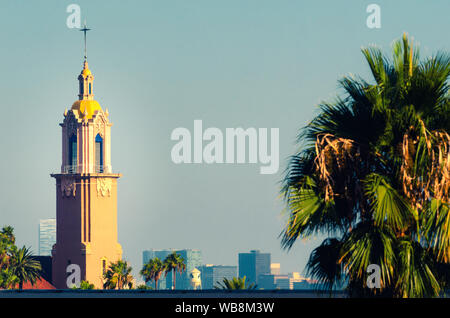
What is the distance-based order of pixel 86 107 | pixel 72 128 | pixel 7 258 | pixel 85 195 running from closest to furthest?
pixel 7 258 < pixel 85 195 < pixel 72 128 < pixel 86 107

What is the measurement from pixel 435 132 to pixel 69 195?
461ft

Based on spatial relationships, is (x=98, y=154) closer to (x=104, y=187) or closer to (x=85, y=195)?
(x=104, y=187)

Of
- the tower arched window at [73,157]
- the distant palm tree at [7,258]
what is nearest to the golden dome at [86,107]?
the tower arched window at [73,157]

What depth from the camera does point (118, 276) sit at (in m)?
152

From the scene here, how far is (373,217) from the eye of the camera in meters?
24.5

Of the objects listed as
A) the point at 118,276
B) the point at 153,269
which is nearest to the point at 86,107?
the point at 118,276

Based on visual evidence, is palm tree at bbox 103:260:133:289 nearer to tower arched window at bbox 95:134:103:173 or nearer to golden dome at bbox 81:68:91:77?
tower arched window at bbox 95:134:103:173

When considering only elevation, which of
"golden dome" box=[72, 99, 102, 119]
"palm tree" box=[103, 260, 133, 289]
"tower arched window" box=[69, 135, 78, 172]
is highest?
"golden dome" box=[72, 99, 102, 119]

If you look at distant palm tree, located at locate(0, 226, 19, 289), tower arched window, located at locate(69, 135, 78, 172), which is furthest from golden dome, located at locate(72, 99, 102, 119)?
distant palm tree, located at locate(0, 226, 19, 289)

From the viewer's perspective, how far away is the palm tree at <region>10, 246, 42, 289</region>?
14838 centimetres

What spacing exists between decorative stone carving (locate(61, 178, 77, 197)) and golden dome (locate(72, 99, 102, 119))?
30.4ft

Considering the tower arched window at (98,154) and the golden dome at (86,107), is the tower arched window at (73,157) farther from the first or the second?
the golden dome at (86,107)

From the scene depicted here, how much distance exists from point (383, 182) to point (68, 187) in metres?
140
